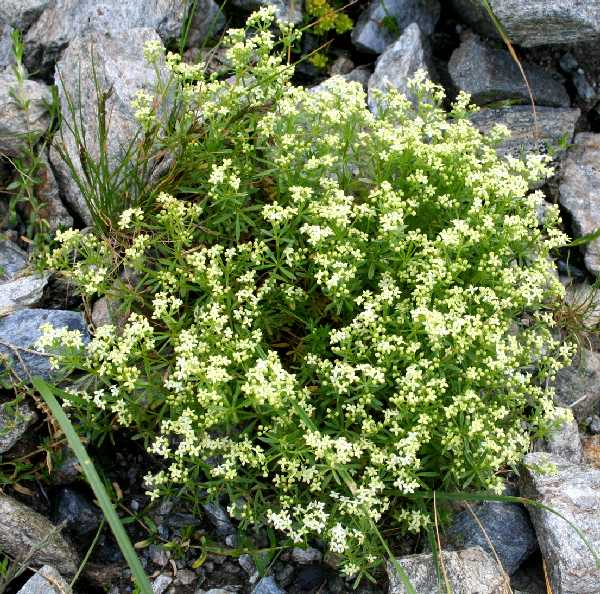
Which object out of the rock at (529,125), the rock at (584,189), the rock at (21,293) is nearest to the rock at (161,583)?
the rock at (21,293)

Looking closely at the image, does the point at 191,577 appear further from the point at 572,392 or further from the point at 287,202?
the point at 572,392

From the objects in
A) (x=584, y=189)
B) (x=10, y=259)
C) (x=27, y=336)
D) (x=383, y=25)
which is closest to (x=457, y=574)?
(x=27, y=336)

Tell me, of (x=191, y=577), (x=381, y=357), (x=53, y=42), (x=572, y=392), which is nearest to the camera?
(x=381, y=357)

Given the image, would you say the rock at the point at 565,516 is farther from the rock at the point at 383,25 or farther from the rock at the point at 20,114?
the rock at the point at 20,114

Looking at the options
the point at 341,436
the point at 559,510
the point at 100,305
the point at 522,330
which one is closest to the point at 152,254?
the point at 100,305

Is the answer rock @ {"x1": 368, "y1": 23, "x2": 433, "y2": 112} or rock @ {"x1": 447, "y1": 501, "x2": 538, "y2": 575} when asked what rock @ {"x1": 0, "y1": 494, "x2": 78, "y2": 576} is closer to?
rock @ {"x1": 447, "y1": 501, "x2": 538, "y2": 575}

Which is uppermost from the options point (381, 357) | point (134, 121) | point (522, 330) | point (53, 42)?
point (53, 42)
